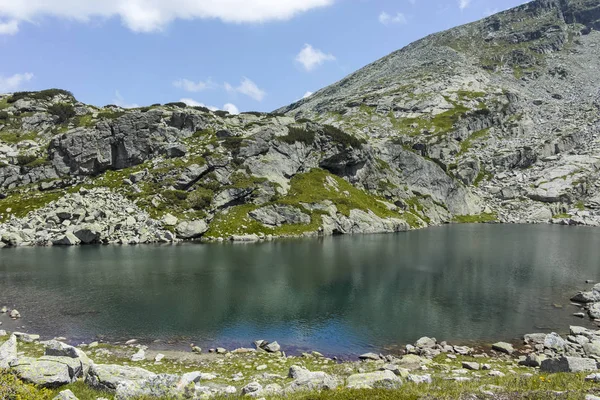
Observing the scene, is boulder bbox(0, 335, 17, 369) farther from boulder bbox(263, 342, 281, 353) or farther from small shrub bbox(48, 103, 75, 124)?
small shrub bbox(48, 103, 75, 124)

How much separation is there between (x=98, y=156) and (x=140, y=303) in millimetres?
103228

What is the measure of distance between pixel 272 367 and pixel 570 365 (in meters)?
19.3

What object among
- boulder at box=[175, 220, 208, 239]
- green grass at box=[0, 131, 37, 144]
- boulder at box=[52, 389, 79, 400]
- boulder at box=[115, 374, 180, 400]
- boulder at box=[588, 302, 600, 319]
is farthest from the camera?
green grass at box=[0, 131, 37, 144]

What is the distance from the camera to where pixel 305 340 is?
34.7 metres

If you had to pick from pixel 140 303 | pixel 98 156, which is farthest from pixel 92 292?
pixel 98 156

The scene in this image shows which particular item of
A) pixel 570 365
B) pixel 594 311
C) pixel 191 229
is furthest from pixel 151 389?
pixel 191 229

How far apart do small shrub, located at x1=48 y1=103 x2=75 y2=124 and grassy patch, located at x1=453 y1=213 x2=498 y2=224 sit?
16795 centimetres

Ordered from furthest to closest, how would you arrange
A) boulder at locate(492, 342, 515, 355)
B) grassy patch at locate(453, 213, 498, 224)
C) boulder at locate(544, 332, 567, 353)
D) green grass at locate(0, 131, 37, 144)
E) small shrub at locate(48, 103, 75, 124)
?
grassy patch at locate(453, 213, 498, 224), small shrub at locate(48, 103, 75, 124), green grass at locate(0, 131, 37, 144), boulder at locate(492, 342, 515, 355), boulder at locate(544, 332, 567, 353)

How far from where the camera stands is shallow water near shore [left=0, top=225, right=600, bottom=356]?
3631 centimetres

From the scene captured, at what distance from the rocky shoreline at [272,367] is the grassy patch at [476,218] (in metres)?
128

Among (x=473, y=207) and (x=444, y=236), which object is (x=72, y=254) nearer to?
(x=444, y=236)

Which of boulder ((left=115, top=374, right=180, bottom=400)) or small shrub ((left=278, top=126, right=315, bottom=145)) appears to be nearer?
boulder ((left=115, top=374, right=180, bottom=400))

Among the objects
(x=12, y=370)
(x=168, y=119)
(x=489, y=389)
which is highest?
(x=168, y=119)

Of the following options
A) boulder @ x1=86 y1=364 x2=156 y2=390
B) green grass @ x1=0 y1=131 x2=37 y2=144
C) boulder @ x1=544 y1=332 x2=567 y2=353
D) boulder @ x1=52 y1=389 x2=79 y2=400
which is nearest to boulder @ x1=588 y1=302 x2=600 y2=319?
boulder @ x1=544 y1=332 x2=567 y2=353
